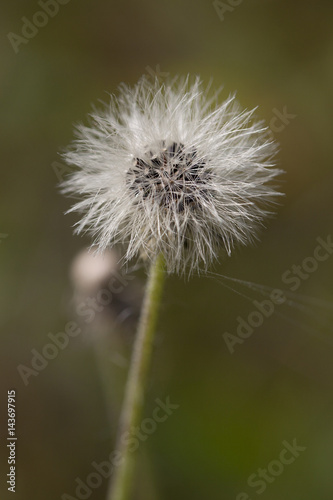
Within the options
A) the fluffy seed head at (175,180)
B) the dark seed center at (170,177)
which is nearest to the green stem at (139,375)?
the fluffy seed head at (175,180)

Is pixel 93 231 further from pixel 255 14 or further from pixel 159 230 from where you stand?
pixel 255 14

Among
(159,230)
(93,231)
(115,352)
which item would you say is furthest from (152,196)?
(115,352)

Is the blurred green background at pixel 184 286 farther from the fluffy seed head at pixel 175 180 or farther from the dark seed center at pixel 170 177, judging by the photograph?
the dark seed center at pixel 170 177

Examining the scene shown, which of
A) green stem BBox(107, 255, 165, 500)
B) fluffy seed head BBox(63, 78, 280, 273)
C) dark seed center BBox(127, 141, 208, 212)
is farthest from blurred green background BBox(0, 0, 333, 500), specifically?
dark seed center BBox(127, 141, 208, 212)

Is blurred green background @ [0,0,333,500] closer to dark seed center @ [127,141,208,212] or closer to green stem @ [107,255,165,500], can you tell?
green stem @ [107,255,165,500]

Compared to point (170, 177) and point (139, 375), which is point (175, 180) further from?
point (139, 375)

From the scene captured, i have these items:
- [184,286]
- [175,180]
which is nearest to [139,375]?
[175,180]
